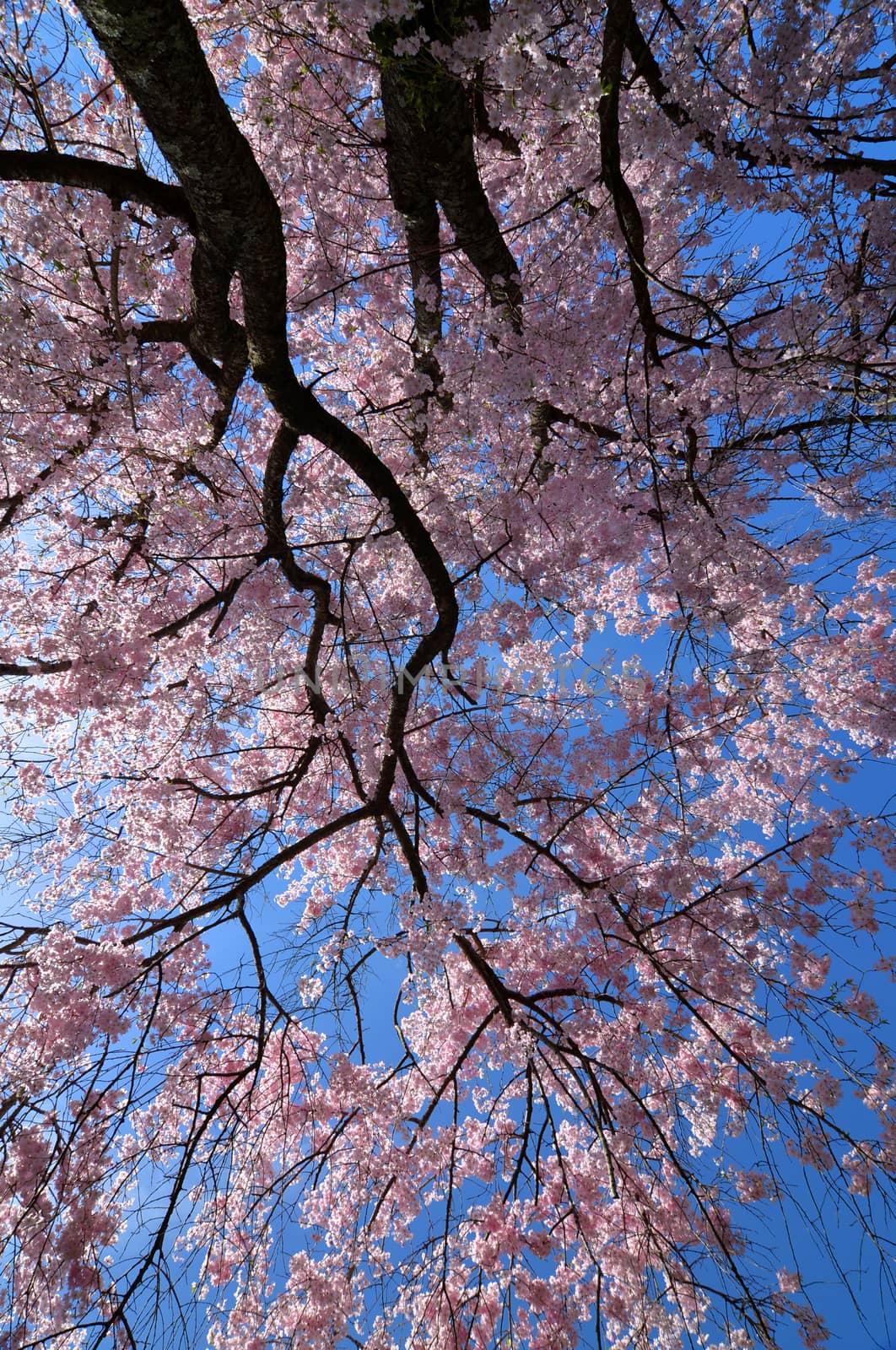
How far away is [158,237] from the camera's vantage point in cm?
354

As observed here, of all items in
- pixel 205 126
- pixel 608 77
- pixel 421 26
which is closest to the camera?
pixel 608 77

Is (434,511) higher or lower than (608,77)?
higher

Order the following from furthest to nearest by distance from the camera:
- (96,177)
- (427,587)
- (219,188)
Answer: (427,587), (96,177), (219,188)

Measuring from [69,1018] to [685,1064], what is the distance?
5.45 metres

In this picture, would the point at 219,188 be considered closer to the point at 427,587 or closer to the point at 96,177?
the point at 96,177

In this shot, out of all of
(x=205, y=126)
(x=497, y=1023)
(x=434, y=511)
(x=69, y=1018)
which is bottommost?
(x=69, y=1018)

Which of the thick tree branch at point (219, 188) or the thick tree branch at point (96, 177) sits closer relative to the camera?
the thick tree branch at point (219, 188)

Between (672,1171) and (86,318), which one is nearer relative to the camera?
(86,318)

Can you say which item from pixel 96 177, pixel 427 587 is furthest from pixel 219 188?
pixel 427 587

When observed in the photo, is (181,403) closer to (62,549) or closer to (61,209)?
(62,549)

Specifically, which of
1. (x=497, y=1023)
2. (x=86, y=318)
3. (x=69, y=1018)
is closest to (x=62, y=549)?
(x=86, y=318)

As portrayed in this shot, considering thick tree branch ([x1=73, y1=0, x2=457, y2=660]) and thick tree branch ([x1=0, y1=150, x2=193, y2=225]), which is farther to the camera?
thick tree branch ([x1=0, y1=150, x2=193, y2=225])

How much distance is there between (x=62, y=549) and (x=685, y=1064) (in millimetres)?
7591

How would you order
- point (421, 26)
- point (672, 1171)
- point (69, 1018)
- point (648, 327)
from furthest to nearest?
point (672, 1171)
point (69, 1018)
point (648, 327)
point (421, 26)
